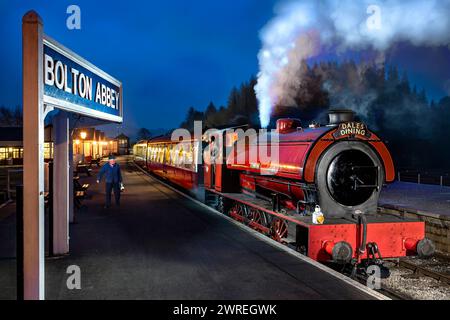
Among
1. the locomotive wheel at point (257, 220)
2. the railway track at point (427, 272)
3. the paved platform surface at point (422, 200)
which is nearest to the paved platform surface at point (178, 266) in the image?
the locomotive wheel at point (257, 220)

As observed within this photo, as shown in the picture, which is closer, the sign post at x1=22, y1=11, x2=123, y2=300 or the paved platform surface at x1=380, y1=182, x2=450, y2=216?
the sign post at x1=22, y1=11, x2=123, y2=300

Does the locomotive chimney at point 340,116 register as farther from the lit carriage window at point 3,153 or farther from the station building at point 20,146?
the lit carriage window at point 3,153

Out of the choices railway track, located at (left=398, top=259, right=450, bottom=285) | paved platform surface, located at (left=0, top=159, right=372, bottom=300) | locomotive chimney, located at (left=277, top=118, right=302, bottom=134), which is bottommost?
railway track, located at (left=398, top=259, right=450, bottom=285)

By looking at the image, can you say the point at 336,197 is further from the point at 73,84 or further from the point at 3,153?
the point at 3,153

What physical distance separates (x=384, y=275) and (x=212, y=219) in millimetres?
4469

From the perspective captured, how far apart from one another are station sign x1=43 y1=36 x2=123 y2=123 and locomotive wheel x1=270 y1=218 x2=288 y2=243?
3914 mm

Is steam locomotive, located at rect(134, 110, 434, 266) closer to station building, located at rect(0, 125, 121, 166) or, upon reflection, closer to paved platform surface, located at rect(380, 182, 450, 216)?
paved platform surface, located at rect(380, 182, 450, 216)

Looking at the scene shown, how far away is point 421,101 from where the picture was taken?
63.5 m

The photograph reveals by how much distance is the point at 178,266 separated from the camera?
598cm

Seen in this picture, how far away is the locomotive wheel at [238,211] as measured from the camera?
1051 centimetres

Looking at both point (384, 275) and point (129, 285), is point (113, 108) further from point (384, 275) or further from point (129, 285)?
point (384, 275)

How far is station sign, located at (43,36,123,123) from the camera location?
4020 millimetres

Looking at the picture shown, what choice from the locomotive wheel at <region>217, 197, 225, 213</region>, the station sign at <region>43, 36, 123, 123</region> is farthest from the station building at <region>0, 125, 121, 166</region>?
the station sign at <region>43, 36, 123, 123</region>

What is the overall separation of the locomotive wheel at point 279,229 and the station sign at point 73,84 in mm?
3914
